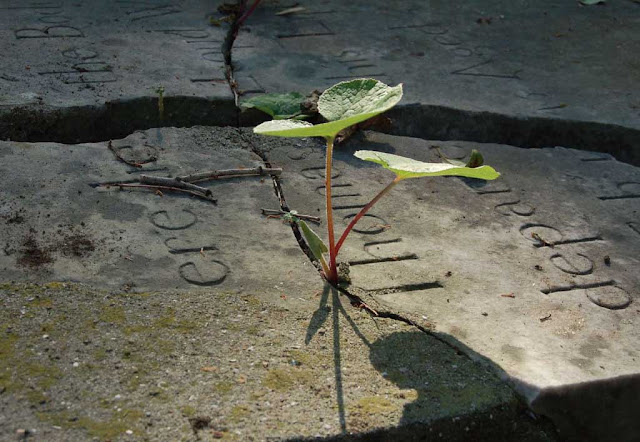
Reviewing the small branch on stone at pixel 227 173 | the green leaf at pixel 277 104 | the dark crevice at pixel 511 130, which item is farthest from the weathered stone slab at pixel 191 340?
the dark crevice at pixel 511 130

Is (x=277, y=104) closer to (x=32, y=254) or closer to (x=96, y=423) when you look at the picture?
(x=32, y=254)

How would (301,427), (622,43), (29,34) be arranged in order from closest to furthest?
1. (301,427)
2. (29,34)
3. (622,43)

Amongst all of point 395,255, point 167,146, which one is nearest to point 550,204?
point 395,255

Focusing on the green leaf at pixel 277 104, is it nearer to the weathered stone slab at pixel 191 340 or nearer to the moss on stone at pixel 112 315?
the weathered stone slab at pixel 191 340

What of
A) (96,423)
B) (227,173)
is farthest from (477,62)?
(96,423)

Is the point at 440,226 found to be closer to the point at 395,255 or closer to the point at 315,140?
the point at 395,255

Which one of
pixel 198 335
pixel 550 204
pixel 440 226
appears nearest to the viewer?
pixel 198 335

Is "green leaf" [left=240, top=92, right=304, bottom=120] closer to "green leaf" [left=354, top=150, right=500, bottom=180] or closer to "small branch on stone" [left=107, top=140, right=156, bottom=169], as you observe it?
"small branch on stone" [left=107, top=140, right=156, bottom=169]
